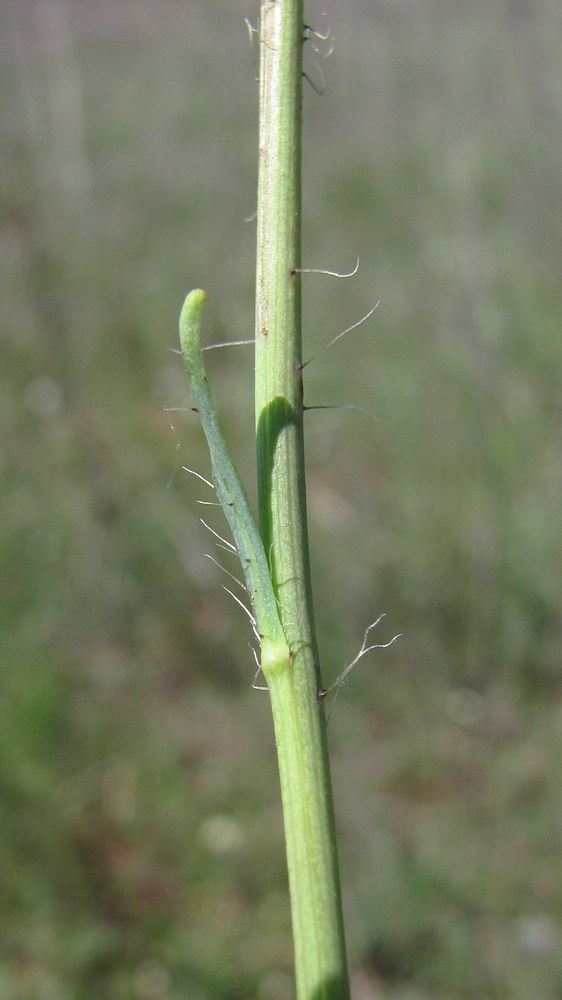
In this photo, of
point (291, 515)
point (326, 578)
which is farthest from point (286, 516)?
point (326, 578)

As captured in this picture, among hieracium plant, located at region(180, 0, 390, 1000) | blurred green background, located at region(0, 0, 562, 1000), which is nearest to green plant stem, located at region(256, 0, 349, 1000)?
hieracium plant, located at region(180, 0, 390, 1000)

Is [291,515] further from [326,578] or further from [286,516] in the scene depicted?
[326,578]

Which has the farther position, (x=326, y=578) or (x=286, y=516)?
(x=326, y=578)

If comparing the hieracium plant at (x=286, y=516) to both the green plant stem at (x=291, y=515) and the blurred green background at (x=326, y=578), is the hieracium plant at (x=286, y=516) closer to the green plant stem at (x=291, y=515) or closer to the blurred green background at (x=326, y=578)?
the green plant stem at (x=291, y=515)

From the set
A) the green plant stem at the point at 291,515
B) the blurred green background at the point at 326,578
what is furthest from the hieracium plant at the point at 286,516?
the blurred green background at the point at 326,578

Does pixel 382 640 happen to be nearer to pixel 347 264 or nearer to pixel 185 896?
pixel 185 896

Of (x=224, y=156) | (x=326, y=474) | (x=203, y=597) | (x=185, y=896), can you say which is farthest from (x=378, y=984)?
(x=224, y=156)

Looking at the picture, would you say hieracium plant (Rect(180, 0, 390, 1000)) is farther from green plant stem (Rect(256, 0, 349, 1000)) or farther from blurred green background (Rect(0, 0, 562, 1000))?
blurred green background (Rect(0, 0, 562, 1000))
